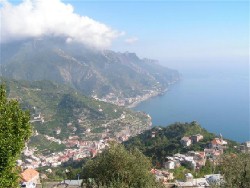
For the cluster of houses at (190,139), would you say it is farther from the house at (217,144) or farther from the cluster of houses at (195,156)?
the house at (217,144)

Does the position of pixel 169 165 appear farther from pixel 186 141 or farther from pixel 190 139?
pixel 190 139

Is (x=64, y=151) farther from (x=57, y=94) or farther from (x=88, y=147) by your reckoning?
(x=57, y=94)

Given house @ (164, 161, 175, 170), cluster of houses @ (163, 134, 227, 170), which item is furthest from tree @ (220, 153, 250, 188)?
house @ (164, 161, 175, 170)

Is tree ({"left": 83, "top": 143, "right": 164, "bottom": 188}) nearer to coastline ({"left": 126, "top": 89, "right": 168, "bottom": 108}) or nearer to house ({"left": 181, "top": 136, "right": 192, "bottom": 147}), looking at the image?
house ({"left": 181, "top": 136, "right": 192, "bottom": 147})

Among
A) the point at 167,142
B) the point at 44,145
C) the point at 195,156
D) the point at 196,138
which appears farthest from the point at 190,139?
the point at 44,145

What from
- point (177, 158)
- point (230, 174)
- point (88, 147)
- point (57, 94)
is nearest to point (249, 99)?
point (57, 94)
